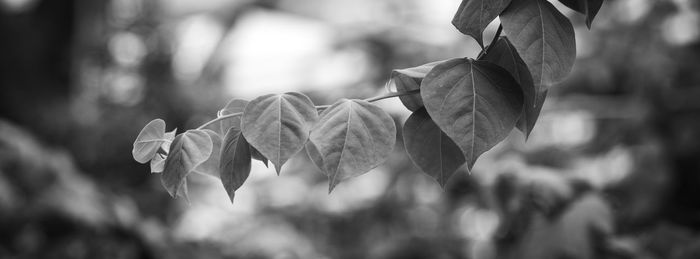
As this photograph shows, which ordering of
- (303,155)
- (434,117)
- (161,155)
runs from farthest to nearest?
(303,155) → (161,155) → (434,117)

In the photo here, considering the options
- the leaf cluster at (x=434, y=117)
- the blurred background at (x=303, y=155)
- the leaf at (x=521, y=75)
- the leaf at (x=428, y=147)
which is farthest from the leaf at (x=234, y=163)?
the blurred background at (x=303, y=155)

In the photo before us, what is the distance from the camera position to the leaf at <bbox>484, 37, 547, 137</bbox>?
2.17 ft

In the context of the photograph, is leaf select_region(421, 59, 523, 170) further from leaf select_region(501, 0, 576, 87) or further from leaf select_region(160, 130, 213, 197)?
leaf select_region(160, 130, 213, 197)

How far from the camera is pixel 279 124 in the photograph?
0.62 metres

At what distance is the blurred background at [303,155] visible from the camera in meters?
1.92

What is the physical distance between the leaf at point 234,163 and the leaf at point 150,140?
0.07 metres

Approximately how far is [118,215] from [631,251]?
1.81 metres

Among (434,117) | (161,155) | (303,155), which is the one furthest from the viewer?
(303,155)

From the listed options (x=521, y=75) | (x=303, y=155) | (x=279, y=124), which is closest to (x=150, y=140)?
(x=279, y=124)

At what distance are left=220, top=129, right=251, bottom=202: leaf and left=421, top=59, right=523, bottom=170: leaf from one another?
→ 20 cm

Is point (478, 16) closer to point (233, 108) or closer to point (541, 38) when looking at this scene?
point (541, 38)

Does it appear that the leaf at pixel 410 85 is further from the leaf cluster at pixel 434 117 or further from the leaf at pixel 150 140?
the leaf at pixel 150 140

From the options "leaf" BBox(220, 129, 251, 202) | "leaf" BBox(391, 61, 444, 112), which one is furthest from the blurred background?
"leaf" BBox(220, 129, 251, 202)

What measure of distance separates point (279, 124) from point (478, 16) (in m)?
0.21
